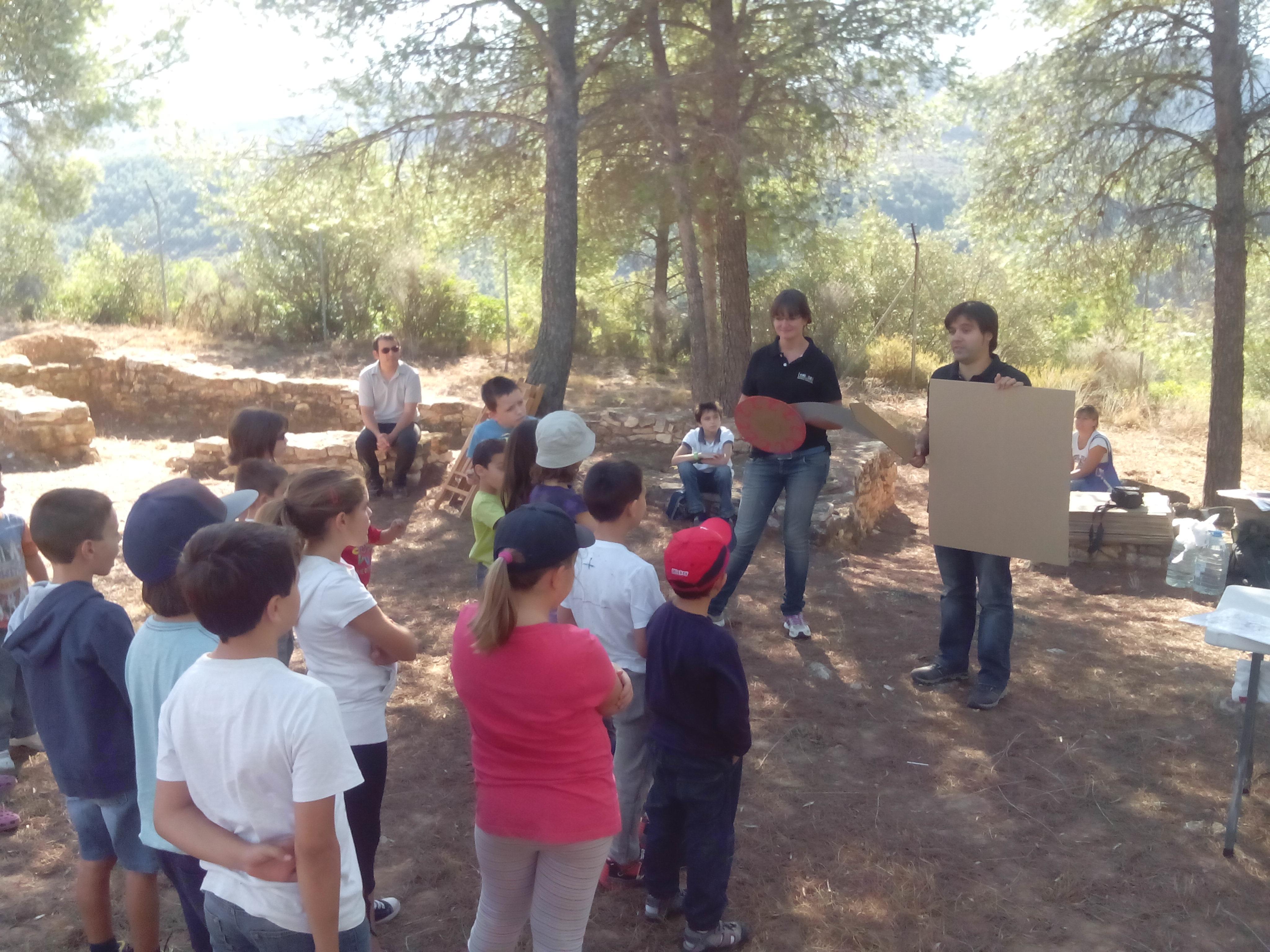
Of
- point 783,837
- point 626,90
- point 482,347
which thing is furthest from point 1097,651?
point 482,347

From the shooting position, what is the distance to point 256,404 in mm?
11508

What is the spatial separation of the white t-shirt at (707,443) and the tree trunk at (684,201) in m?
2.52

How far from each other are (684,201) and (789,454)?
5.53 metres

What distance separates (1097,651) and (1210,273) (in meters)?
5.48

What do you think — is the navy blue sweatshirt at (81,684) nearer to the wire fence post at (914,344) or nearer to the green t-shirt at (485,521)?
the green t-shirt at (485,521)

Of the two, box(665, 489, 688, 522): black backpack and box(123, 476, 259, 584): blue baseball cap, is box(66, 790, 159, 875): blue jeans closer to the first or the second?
box(123, 476, 259, 584): blue baseball cap

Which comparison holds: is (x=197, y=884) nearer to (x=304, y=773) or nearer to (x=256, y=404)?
(x=304, y=773)

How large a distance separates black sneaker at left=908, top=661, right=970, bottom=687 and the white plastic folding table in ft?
4.21

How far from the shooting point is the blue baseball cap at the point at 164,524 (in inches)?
80.9

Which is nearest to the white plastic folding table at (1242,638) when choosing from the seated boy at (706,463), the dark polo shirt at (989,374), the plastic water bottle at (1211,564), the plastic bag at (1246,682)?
the plastic bag at (1246,682)

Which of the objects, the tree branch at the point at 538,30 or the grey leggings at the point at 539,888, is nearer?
the grey leggings at the point at 539,888

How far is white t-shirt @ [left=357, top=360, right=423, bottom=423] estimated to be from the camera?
25.0 ft

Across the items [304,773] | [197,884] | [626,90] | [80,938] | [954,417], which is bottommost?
[80,938]

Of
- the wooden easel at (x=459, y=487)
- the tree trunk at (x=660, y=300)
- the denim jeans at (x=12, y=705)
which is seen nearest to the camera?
the denim jeans at (x=12, y=705)
